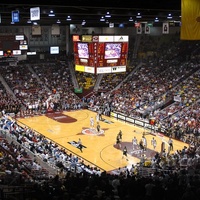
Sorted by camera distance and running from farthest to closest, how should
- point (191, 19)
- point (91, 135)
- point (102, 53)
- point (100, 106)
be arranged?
point (100, 106) < point (91, 135) < point (102, 53) < point (191, 19)

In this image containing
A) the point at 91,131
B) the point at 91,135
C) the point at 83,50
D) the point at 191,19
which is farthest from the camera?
the point at 91,131

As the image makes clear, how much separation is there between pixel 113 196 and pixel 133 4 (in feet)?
32.5

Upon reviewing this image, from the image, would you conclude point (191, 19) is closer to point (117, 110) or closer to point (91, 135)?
point (91, 135)

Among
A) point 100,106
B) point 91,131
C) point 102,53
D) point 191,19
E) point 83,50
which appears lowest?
point 91,131

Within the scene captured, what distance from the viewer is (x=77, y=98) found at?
40250mm

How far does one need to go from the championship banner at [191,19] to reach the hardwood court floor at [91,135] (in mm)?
11975

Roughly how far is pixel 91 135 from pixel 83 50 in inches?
293

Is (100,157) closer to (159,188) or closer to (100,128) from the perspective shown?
(100,128)

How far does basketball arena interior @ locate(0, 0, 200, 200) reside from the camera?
35.4 feet

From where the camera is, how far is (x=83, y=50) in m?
23.9

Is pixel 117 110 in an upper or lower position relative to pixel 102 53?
lower

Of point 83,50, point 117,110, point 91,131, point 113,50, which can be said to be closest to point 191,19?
point 113,50

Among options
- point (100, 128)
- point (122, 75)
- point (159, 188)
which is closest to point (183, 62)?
point (122, 75)

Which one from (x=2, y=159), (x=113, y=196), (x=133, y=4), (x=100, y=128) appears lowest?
(x=100, y=128)
